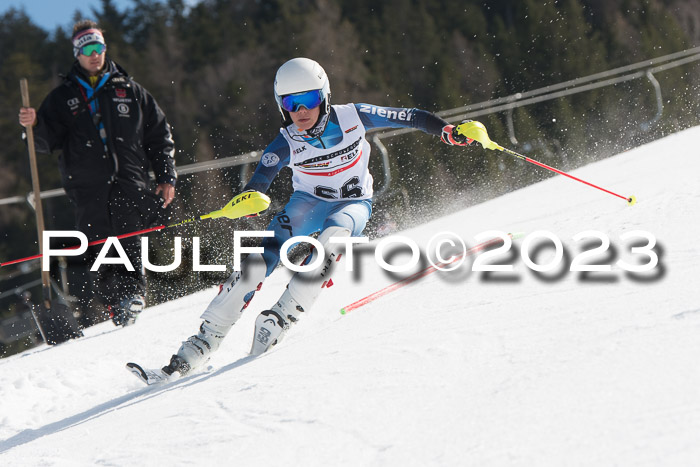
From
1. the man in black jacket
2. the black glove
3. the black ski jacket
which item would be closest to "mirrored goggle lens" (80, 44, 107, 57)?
the man in black jacket

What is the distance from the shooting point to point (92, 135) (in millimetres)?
5566

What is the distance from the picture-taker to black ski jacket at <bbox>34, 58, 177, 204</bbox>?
219 inches

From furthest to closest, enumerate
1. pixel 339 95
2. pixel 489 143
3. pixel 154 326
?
pixel 339 95 < pixel 154 326 < pixel 489 143

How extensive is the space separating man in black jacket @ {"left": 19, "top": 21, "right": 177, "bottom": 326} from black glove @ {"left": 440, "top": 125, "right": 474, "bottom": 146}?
235 centimetres

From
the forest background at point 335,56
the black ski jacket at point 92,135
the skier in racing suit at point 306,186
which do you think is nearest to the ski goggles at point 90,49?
the black ski jacket at point 92,135

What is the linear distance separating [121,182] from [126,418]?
111 inches

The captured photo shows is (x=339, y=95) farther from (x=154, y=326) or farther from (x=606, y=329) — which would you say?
(x=606, y=329)

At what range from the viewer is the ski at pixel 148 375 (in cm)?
379

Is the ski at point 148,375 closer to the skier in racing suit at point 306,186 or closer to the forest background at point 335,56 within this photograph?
the skier in racing suit at point 306,186

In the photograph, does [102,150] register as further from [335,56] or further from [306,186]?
[335,56]

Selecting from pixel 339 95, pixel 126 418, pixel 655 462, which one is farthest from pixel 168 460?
pixel 339 95

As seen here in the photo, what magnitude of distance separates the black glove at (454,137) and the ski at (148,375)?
199 centimetres

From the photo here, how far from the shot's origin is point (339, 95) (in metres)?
38.9

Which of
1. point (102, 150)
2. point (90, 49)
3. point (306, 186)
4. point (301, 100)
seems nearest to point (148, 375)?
point (306, 186)
